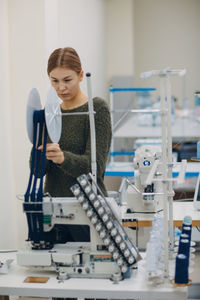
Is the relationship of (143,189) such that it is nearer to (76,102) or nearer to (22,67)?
(76,102)

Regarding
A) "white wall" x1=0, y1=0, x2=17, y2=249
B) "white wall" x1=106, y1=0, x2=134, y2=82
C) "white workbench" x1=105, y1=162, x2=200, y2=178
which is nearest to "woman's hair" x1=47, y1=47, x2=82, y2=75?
"white wall" x1=0, y1=0, x2=17, y2=249

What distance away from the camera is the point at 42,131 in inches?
72.6

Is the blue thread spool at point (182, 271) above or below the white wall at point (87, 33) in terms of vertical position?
below

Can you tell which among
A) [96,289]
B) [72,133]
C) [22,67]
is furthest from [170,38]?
[96,289]

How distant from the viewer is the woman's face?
2.16 m

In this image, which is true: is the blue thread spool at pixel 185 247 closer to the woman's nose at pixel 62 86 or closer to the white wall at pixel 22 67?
the woman's nose at pixel 62 86

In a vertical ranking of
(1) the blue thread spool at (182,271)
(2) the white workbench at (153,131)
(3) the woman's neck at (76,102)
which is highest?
(3) the woman's neck at (76,102)

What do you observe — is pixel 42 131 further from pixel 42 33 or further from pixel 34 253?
pixel 42 33

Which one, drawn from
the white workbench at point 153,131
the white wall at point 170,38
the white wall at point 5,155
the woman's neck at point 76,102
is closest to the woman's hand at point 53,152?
the woman's neck at point 76,102

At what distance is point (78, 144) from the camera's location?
6.81 ft

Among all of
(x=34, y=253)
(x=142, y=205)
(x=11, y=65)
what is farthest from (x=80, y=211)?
(x=11, y=65)

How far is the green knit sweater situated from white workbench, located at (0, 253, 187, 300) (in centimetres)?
Result: 46

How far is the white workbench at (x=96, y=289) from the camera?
1641 millimetres

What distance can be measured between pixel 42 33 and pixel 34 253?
5.59 feet
